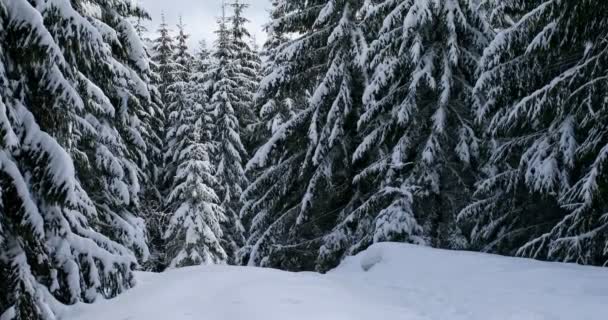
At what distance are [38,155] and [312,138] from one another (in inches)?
309

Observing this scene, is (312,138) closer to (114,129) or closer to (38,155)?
(114,129)

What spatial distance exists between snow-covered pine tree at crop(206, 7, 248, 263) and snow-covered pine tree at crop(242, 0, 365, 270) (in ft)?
31.7

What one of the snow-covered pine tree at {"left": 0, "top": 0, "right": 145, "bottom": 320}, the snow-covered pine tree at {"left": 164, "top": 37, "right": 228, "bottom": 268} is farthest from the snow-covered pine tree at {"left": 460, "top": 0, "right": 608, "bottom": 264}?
the snow-covered pine tree at {"left": 164, "top": 37, "right": 228, "bottom": 268}

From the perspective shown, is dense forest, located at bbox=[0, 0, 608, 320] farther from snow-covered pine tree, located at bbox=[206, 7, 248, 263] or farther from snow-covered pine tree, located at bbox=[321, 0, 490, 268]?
snow-covered pine tree, located at bbox=[206, 7, 248, 263]

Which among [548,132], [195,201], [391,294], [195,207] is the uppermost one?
[548,132]

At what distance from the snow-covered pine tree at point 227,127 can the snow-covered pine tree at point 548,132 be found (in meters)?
15.3

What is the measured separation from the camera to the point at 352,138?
43.9 feet

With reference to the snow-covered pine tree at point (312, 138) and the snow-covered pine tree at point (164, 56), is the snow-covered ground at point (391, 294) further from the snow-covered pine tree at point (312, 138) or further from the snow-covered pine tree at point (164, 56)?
the snow-covered pine tree at point (164, 56)

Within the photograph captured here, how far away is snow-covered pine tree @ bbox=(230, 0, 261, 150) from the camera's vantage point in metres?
24.9

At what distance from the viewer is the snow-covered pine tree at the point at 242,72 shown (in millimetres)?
24891

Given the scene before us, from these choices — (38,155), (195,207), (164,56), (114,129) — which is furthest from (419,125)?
(164,56)

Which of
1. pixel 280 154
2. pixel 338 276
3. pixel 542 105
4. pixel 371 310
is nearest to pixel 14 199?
pixel 371 310

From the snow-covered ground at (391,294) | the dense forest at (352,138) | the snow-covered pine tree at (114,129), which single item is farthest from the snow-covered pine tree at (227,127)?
the snow-covered ground at (391,294)

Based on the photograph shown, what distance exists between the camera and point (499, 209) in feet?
33.7
